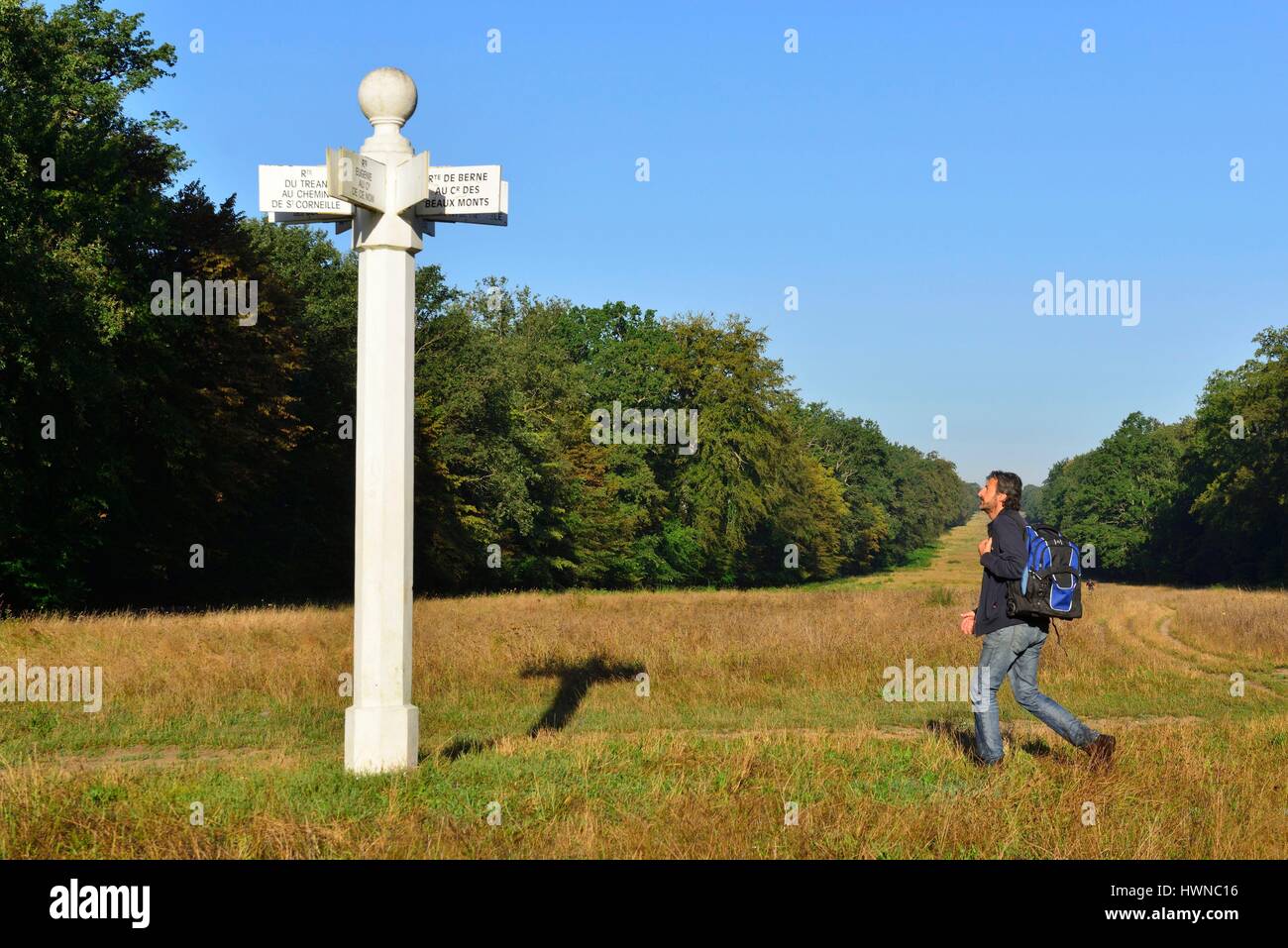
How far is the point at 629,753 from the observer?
26.4 feet

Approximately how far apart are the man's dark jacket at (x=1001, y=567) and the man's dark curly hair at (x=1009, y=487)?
152mm

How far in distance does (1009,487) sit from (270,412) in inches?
1102

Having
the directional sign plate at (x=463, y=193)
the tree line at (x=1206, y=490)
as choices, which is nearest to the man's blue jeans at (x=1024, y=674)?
the directional sign plate at (x=463, y=193)

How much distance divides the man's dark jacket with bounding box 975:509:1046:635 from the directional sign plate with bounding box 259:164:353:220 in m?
4.81

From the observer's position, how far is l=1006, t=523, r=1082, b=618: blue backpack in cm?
708

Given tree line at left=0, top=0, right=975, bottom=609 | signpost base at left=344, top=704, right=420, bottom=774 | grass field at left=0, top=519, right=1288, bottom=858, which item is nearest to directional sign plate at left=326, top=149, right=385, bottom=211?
signpost base at left=344, top=704, right=420, bottom=774

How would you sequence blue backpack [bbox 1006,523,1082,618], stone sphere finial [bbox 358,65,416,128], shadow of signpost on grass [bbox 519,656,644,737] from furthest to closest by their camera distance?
1. shadow of signpost on grass [bbox 519,656,644,737]
2. stone sphere finial [bbox 358,65,416,128]
3. blue backpack [bbox 1006,523,1082,618]

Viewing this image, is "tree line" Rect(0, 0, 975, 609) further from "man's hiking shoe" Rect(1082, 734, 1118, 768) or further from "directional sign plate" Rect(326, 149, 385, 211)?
"man's hiking shoe" Rect(1082, 734, 1118, 768)

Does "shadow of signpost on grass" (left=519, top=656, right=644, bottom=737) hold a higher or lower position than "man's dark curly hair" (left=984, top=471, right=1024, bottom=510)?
lower

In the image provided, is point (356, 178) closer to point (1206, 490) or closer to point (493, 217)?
point (493, 217)

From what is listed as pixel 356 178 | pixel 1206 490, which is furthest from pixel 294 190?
pixel 1206 490

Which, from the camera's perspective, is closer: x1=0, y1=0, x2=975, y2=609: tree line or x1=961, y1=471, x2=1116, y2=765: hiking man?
x1=961, y1=471, x2=1116, y2=765: hiking man
